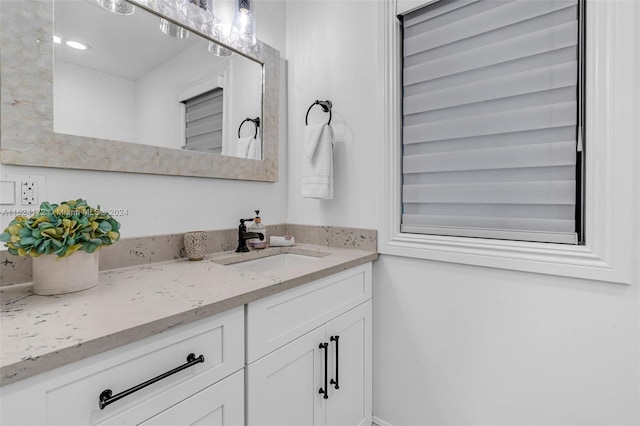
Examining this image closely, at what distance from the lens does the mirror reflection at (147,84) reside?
106cm

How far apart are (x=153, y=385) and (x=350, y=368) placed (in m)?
0.88

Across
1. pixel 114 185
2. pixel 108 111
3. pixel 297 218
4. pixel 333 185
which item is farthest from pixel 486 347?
pixel 108 111

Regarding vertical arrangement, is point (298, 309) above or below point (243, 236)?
below

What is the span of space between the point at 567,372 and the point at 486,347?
0.26 metres

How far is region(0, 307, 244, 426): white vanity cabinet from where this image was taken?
1.81 ft

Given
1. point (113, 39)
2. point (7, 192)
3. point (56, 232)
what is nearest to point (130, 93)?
point (113, 39)

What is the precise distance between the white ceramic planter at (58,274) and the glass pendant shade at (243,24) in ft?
4.03

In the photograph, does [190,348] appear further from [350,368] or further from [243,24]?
[243,24]

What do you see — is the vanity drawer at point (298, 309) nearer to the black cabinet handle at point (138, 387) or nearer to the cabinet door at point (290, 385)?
the cabinet door at point (290, 385)

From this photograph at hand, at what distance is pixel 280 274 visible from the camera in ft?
3.56

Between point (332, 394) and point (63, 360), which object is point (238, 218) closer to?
point (332, 394)

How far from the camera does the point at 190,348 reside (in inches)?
30.1

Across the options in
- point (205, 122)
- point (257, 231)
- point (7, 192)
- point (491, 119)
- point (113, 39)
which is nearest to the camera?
point (7, 192)

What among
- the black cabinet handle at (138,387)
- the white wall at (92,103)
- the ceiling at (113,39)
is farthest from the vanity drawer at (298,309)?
the ceiling at (113,39)
